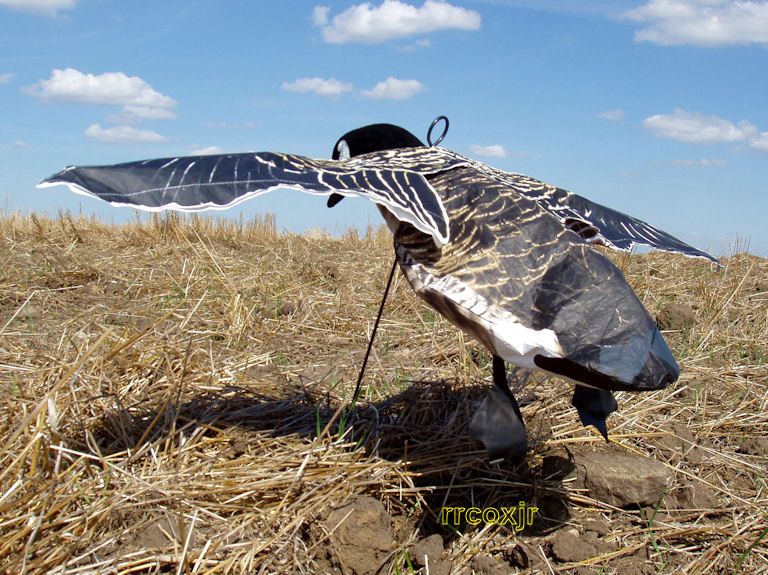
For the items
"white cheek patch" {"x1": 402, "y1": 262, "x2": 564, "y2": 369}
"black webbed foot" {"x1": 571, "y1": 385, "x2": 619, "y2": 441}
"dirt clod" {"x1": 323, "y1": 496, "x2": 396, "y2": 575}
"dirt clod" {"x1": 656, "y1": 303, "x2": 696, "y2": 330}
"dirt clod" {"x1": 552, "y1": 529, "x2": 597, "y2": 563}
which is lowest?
"dirt clod" {"x1": 552, "y1": 529, "x2": 597, "y2": 563}

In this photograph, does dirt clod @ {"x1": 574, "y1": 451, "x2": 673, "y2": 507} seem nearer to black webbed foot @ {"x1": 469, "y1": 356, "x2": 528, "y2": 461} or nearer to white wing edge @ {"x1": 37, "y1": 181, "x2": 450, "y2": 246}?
black webbed foot @ {"x1": 469, "y1": 356, "x2": 528, "y2": 461}

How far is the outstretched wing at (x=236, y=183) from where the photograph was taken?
1941 millimetres

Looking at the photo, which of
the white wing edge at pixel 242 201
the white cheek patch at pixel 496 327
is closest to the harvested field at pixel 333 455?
the white wing edge at pixel 242 201

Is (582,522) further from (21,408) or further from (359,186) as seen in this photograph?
(21,408)

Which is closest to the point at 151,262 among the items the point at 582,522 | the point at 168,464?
the point at 168,464

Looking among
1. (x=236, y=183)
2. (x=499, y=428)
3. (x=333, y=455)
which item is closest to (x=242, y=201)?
(x=236, y=183)

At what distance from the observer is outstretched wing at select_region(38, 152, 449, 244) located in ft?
6.37

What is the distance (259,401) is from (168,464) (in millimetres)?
602

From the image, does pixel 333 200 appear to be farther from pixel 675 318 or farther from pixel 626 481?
pixel 675 318

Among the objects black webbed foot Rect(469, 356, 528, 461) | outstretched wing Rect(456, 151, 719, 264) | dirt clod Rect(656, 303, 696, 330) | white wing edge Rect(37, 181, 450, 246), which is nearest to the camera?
white wing edge Rect(37, 181, 450, 246)

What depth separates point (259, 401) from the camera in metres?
3.17

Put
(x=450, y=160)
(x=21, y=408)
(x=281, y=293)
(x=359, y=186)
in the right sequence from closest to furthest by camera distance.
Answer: (x=359, y=186), (x=450, y=160), (x=21, y=408), (x=281, y=293)

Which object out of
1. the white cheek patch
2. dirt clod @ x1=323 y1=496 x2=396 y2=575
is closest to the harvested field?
dirt clod @ x1=323 y1=496 x2=396 y2=575

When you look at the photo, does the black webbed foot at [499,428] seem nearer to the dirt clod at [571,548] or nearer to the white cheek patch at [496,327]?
the white cheek patch at [496,327]
